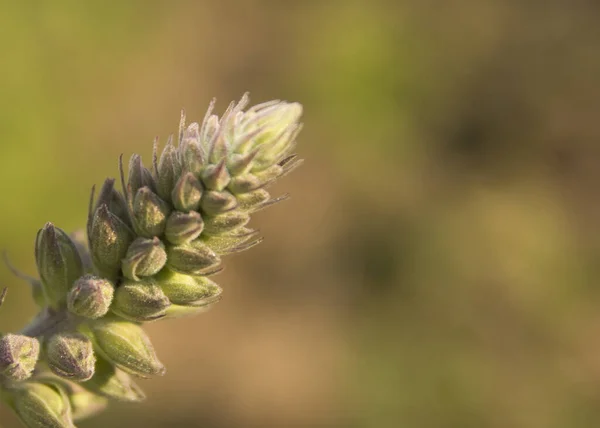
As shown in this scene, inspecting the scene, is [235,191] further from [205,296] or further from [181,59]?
[181,59]

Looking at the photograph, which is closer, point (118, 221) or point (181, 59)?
point (118, 221)

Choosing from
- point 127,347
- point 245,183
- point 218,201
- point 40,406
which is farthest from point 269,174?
point 40,406

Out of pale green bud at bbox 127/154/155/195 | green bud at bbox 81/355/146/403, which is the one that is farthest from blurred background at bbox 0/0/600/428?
pale green bud at bbox 127/154/155/195

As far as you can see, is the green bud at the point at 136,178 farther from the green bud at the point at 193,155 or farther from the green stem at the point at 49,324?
the green stem at the point at 49,324

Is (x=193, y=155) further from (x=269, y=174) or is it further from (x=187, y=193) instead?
(x=269, y=174)

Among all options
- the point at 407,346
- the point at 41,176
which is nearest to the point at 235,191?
the point at 41,176

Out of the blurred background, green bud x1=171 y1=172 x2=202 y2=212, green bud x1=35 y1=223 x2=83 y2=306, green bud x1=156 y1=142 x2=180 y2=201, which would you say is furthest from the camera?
the blurred background

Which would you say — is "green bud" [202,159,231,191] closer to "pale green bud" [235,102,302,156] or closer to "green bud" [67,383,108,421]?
"pale green bud" [235,102,302,156]

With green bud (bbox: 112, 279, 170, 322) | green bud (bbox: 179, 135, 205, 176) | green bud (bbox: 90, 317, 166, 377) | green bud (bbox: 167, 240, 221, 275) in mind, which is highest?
green bud (bbox: 179, 135, 205, 176)
